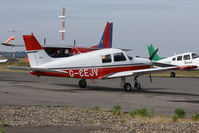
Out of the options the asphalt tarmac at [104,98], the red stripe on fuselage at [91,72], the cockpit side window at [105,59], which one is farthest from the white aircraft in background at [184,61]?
the cockpit side window at [105,59]

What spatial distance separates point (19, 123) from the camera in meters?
9.33

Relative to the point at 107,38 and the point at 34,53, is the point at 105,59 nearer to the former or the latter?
the point at 34,53

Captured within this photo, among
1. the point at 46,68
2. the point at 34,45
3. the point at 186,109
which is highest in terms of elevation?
the point at 34,45

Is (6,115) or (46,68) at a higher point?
(46,68)

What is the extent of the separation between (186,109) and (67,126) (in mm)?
6078

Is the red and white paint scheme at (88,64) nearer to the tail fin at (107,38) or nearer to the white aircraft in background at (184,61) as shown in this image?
the white aircraft in background at (184,61)

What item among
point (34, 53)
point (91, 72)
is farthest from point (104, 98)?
point (34, 53)

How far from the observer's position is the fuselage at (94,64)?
21.1 m

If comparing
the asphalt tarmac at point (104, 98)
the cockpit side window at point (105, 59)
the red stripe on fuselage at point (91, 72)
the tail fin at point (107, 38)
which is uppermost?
the tail fin at point (107, 38)

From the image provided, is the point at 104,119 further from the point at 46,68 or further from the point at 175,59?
the point at 175,59

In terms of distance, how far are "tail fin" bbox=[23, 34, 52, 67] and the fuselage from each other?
13.0 inches

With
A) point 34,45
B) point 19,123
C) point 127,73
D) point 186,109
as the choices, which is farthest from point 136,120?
point 34,45

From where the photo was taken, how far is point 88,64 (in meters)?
21.3

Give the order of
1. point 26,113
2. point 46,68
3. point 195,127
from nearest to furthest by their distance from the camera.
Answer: point 195,127
point 26,113
point 46,68
